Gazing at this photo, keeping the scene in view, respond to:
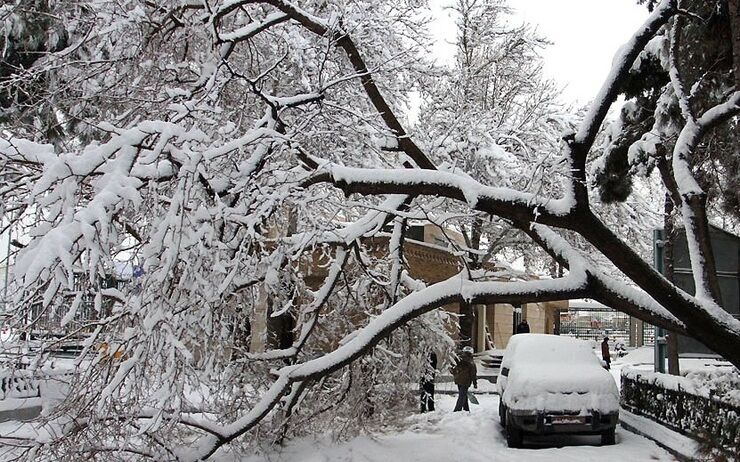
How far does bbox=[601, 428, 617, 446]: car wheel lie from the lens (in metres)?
10.6

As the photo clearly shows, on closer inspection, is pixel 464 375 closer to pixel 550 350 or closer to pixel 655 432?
pixel 550 350

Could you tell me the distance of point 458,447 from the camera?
32.1 ft

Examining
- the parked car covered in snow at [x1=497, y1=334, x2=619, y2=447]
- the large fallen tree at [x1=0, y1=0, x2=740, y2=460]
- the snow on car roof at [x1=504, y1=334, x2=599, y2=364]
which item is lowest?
the parked car covered in snow at [x1=497, y1=334, x2=619, y2=447]

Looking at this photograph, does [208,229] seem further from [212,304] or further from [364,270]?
[364,270]

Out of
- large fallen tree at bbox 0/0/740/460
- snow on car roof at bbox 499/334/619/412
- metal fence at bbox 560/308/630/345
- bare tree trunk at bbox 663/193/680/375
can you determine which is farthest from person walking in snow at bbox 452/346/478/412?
metal fence at bbox 560/308/630/345

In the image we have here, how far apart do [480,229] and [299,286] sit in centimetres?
1171

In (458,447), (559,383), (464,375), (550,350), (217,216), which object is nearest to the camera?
(217,216)

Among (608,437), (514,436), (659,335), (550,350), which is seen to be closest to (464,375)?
(550,350)

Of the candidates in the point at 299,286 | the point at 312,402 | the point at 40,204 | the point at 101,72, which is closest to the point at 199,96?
the point at 101,72

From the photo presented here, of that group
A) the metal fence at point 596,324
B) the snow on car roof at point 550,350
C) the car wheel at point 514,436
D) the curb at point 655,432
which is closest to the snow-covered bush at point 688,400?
A: the curb at point 655,432

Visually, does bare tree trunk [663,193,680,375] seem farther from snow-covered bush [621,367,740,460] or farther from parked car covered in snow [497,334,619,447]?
parked car covered in snow [497,334,619,447]

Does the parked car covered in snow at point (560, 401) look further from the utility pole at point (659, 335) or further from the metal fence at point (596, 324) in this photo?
the metal fence at point (596, 324)

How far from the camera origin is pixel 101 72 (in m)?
7.85

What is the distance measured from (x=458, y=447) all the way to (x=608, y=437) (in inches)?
100
